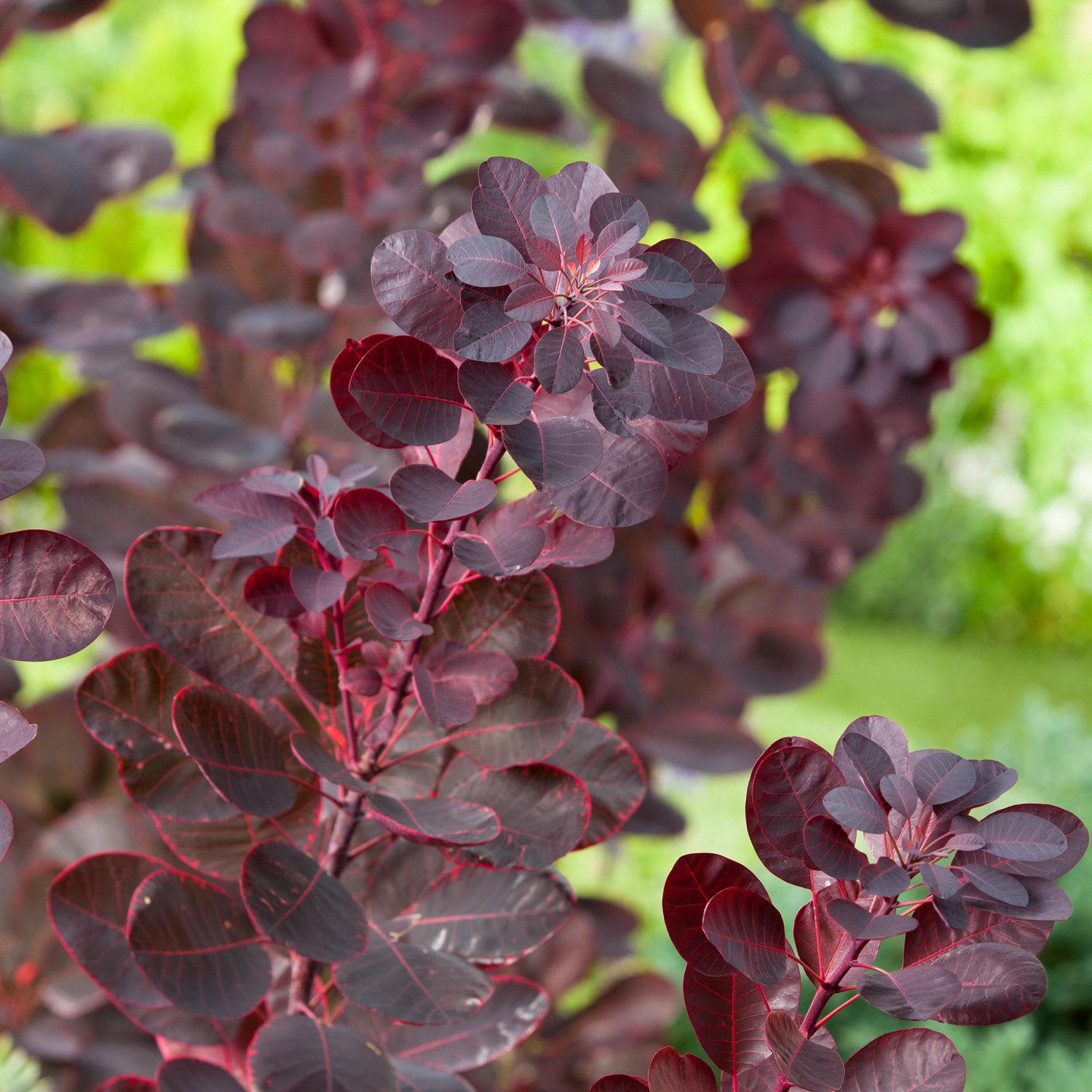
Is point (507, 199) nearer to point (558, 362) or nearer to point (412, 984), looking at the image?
point (558, 362)

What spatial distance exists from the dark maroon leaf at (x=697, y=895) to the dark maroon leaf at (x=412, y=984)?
0.28ft

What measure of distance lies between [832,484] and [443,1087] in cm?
66

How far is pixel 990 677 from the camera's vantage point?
4.51 metres

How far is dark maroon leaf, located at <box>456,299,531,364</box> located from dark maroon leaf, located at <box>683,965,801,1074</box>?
22 cm

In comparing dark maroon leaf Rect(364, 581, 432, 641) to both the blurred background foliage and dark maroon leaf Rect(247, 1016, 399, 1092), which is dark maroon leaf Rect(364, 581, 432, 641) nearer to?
dark maroon leaf Rect(247, 1016, 399, 1092)

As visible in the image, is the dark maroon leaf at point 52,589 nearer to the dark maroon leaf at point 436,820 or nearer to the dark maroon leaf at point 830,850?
the dark maroon leaf at point 436,820

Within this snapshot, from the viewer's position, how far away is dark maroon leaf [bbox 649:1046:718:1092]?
369mm

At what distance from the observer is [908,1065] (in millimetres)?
369

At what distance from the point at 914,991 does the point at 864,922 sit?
28 mm

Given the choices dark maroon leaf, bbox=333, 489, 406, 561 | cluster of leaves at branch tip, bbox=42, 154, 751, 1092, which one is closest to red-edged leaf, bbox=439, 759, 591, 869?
cluster of leaves at branch tip, bbox=42, 154, 751, 1092

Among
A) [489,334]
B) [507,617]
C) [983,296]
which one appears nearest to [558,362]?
[489,334]

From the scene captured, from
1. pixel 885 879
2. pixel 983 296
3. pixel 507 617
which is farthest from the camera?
pixel 983 296

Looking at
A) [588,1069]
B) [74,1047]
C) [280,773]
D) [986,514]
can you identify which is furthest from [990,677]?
[280,773]

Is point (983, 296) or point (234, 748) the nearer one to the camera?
point (234, 748)
